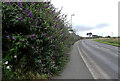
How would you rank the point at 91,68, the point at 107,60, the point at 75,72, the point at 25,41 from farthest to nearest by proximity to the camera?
the point at 107,60 < the point at 91,68 < the point at 75,72 < the point at 25,41

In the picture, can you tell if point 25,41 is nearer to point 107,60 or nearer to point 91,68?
point 91,68

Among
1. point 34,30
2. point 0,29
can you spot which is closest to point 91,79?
point 34,30

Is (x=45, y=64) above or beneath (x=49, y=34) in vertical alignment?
beneath

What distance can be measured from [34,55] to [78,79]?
6.55ft

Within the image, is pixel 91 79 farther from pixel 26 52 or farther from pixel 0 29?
pixel 0 29

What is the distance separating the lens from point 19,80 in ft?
9.59

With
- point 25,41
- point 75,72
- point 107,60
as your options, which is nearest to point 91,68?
point 75,72

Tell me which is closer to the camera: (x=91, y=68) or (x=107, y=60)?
Result: (x=91, y=68)

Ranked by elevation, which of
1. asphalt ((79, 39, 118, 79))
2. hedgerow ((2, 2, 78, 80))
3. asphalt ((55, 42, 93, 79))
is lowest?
asphalt ((79, 39, 118, 79))

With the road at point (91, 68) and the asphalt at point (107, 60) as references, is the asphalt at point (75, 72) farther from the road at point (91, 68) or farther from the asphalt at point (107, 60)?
the asphalt at point (107, 60)

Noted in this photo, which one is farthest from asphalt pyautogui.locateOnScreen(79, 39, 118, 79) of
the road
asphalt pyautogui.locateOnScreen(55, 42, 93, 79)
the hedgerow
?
the hedgerow

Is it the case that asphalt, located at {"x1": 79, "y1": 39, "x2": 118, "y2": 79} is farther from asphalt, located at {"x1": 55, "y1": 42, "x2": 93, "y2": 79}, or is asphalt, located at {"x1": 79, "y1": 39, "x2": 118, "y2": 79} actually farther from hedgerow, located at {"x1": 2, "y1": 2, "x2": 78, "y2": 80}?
hedgerow, located at {"x1": 2, "y1": 2, "x2": 78, "y2": 80}

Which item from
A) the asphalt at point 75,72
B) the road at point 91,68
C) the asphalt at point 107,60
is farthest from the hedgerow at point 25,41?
the asphalt at point 107,60

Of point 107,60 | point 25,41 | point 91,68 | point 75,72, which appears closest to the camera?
point 25,41
